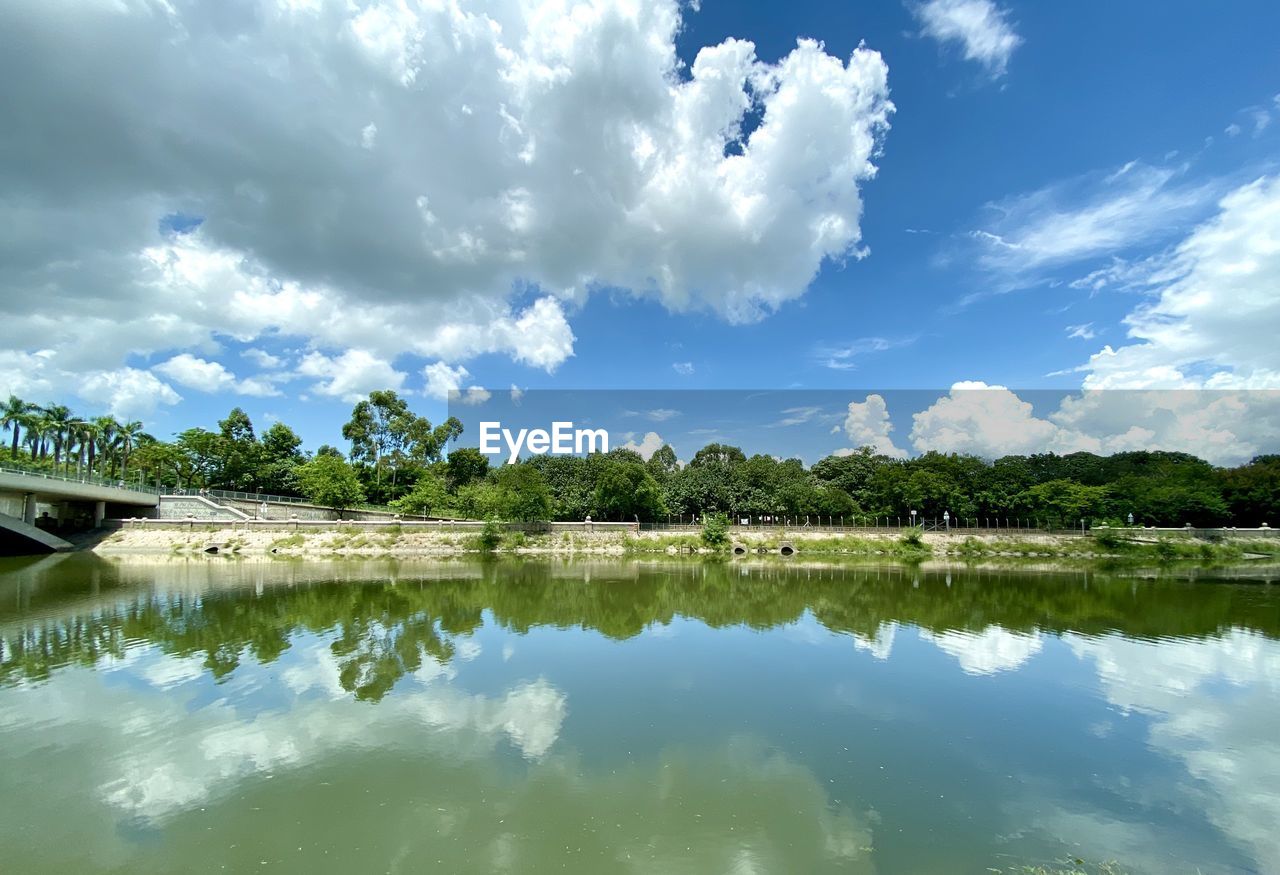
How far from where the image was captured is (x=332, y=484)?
165 ft

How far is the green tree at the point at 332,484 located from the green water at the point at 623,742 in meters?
30.4

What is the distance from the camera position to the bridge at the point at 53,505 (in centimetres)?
3431

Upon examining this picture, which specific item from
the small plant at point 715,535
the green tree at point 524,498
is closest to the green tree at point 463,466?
the green tree at point 524,498

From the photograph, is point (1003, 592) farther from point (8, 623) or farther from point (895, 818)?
point (8, 623)

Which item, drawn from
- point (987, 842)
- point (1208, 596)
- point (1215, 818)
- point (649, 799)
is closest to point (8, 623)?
point (649, 799)

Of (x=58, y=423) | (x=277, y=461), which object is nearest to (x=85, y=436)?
(x=58, y=423)

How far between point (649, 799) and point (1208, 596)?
31625 mm

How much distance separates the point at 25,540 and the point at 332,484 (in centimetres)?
1849

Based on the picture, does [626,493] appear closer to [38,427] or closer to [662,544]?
[662,544]

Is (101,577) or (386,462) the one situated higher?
(386,462)

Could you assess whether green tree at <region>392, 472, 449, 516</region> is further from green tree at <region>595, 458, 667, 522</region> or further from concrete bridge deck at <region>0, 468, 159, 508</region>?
concrete bridge deck at <region>0, 468, 159, 508</region>

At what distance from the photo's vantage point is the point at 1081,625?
19.7m

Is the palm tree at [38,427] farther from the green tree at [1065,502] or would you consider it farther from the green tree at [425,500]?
Answer: the green tree at [1065,502]

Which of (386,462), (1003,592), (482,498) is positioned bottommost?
(1003,592)
